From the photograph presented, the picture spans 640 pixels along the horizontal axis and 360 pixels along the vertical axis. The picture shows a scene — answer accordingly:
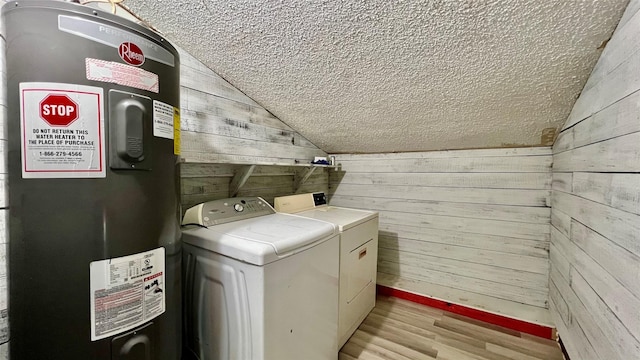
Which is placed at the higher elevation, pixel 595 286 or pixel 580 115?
pixel 580 115

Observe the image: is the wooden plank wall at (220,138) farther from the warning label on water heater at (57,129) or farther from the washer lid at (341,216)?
the warning label on water heater at (57,129)

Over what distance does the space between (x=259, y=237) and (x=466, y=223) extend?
5.84 feet

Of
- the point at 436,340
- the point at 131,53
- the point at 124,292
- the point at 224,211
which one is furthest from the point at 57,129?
the point at 436,340

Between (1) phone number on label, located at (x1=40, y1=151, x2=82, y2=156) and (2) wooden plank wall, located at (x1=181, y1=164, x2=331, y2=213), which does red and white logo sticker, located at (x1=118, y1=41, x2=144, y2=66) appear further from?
(2) wooden plank wall, located at (x1=181, y1=164, x2=331, y2=213)

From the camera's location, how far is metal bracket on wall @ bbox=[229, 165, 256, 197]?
166cm

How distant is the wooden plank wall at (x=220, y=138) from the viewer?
1.39 m

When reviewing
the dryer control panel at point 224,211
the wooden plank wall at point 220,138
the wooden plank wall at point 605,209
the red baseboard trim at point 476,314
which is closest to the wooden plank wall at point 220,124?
the wooden plank wall at point 220,138

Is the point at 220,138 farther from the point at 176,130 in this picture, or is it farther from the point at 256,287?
the point at 256,287

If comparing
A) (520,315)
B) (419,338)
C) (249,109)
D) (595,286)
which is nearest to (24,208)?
(249,109)

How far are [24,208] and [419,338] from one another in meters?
Answer: 2.08

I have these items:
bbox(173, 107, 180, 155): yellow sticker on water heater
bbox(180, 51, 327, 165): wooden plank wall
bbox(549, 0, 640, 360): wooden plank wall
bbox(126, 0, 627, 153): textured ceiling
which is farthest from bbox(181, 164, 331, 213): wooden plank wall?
bbox(549, 0, 640, 360): wooden plank wall

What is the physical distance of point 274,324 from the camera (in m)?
0.99

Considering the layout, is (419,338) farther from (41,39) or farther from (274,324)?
(41,39)

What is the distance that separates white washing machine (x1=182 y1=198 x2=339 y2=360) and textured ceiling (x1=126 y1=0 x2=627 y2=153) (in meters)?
0.84
